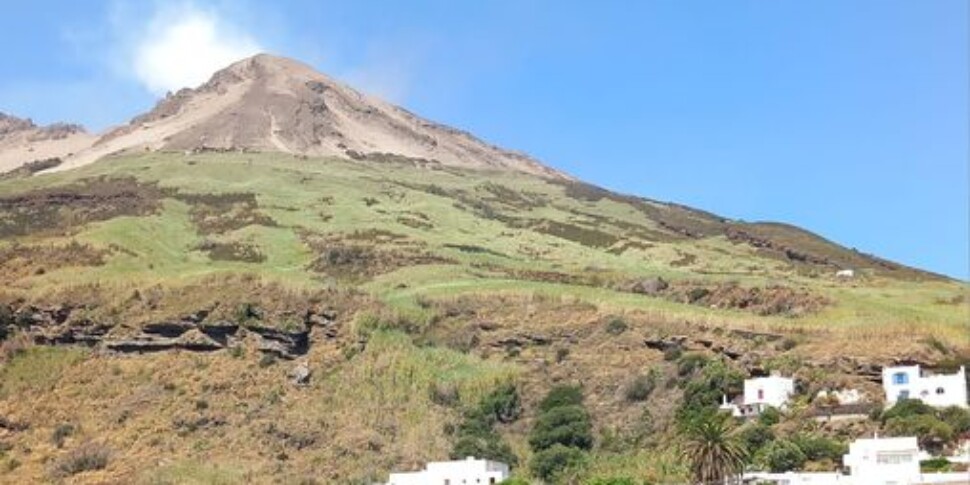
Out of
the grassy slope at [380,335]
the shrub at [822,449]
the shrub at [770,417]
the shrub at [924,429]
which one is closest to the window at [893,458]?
the shrub at [822,449]

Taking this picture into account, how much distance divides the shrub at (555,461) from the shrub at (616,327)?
16.0 metres

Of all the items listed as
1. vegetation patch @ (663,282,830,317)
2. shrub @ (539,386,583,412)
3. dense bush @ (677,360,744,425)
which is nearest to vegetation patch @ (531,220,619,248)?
vegetation patch @ (663,282,830,317)

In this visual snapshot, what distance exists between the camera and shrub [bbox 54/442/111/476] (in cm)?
8262

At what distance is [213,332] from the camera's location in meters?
99.4

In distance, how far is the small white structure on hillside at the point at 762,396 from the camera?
7938cm

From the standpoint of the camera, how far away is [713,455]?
64062 millimetres

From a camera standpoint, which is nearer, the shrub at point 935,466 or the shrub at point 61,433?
the shrub at point 935,466

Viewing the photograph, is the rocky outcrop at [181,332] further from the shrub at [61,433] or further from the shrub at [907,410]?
the shrub at [907,410]

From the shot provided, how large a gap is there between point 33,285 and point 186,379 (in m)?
20.3

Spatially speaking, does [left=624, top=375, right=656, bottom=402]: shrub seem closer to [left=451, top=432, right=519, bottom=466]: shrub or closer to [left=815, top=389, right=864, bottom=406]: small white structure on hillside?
[left=451, top=432, right=519, bottom=466]: shrub

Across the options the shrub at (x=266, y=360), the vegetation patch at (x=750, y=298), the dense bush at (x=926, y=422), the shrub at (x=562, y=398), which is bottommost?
the dense bush at (x=926, y=422)

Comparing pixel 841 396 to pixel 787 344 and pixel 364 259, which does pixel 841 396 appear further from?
pixel 364 259

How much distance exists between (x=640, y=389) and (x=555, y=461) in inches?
398

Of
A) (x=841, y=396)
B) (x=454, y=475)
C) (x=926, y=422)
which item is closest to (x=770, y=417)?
(x=841, y=396)
